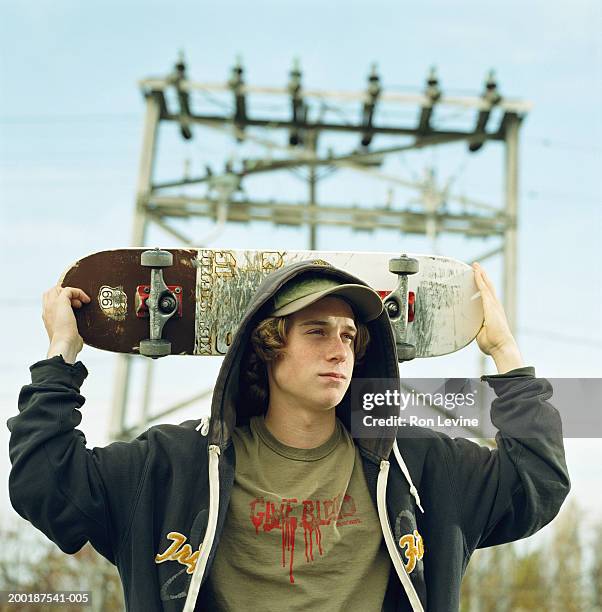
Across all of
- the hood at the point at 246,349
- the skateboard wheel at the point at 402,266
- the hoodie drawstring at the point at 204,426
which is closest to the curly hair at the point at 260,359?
the hood at the point at 246,349

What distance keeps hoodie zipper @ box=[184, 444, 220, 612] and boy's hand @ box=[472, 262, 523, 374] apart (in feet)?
3.30

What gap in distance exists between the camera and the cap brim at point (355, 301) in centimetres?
279

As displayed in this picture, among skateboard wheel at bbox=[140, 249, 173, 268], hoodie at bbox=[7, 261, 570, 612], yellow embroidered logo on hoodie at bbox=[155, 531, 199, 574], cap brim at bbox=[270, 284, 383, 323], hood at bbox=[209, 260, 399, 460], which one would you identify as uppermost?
skateboard wheel at bbox=[140, 249, 173, 268]

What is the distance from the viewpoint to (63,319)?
9.82ft

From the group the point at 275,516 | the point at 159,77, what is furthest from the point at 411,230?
the point at 275,516

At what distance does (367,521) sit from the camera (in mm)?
2789

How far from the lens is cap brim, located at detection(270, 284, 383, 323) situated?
279cm

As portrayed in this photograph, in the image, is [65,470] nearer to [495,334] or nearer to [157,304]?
[157,304]

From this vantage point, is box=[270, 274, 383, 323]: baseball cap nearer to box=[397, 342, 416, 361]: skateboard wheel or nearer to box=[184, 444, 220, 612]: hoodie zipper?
box=[397, 342, 416, 361]: skateboard wheel

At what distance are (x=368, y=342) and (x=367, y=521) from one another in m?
0.59

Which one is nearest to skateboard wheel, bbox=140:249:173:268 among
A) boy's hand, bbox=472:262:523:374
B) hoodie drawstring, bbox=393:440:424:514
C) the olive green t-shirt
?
the olive green t-shirt

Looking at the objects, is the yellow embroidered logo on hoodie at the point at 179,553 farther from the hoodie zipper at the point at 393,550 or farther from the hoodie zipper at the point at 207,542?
the hoodie zipper at the point at 393,550

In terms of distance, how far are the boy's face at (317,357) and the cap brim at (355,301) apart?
4 centimetres

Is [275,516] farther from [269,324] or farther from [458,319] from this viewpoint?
[458,319]
